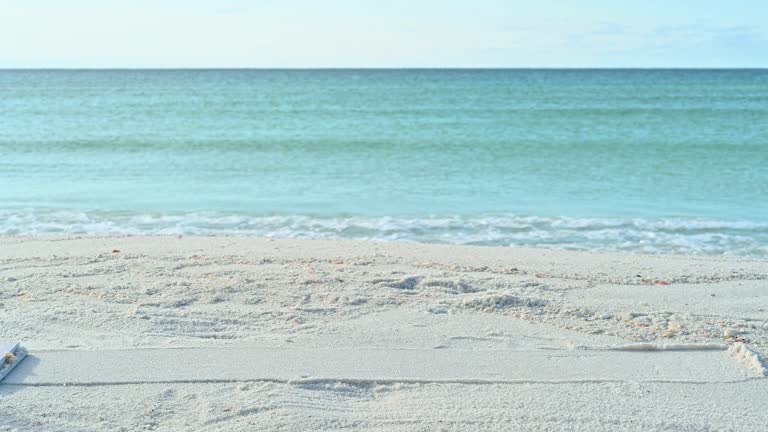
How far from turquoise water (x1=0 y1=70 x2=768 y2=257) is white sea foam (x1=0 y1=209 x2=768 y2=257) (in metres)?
0.03

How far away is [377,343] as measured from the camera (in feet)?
14.4

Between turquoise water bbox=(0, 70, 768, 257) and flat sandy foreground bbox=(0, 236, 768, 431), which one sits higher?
flat sandy foreground bbox=(0, 236, 768, 431)

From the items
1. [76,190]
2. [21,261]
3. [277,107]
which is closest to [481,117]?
[277,107]

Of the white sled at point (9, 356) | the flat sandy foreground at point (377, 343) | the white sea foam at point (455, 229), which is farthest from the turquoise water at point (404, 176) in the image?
the white sled at point (9, 356)

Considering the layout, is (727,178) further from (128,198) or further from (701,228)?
(128,198)

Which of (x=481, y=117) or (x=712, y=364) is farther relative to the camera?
(x=481, y=117)

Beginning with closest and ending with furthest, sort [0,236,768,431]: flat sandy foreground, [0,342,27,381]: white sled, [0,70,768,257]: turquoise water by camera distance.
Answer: [0,236,768,431]: flat sandy foreground
[0,342,27,381]: white sled
[0,70,768,257]: turquoise water

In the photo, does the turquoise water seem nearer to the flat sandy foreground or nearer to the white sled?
the flat sandy foreground

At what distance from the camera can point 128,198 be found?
35.4ft

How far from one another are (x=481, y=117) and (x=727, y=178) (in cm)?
1292

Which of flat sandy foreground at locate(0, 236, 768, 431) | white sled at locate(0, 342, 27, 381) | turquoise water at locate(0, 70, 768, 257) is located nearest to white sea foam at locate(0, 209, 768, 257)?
turquoise water at locate(0, 70, 768, 257)

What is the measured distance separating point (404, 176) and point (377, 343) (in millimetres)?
8762

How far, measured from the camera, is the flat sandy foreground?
352cm

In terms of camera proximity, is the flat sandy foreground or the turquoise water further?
the turquoise water
